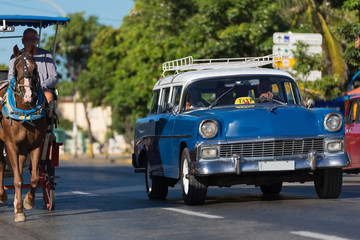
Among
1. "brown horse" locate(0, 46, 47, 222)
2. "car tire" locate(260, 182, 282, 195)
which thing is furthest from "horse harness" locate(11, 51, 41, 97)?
"car tire" locate(260, 182, 282, 195)

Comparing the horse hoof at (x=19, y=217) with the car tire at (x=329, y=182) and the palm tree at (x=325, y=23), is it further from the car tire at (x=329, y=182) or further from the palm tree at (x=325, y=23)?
the palm tree at (x=325, y=23)

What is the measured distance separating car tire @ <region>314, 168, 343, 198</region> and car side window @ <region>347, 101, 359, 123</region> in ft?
18.6

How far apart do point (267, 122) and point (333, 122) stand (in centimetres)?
95

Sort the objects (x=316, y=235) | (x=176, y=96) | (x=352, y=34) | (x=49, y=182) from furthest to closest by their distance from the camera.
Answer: (x=352, y=34) → (x=176, y=96) → (x=49, y=182) → (x=316, y=235)

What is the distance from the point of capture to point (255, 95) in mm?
13227

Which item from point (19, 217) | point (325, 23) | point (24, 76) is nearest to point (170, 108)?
point (24, 76)

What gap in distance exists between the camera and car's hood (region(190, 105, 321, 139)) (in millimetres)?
11844

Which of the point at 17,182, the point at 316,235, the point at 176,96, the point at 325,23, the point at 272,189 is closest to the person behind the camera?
the point at 316,235

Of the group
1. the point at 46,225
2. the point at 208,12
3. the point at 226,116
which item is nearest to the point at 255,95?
the point at 226,116

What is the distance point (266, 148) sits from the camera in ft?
39.0

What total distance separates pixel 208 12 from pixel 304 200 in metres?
28.9

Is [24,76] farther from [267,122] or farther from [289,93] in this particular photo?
[289,93]

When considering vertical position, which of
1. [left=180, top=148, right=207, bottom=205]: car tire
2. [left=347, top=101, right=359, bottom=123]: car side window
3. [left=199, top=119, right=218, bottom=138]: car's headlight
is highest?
[left=347, top=101, right=359, bottom=123]: car side window

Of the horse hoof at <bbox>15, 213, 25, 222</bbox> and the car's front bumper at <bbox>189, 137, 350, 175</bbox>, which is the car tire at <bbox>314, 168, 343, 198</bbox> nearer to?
the car's front bumper at <bbox>189, 137, 350, 175</bbox>
